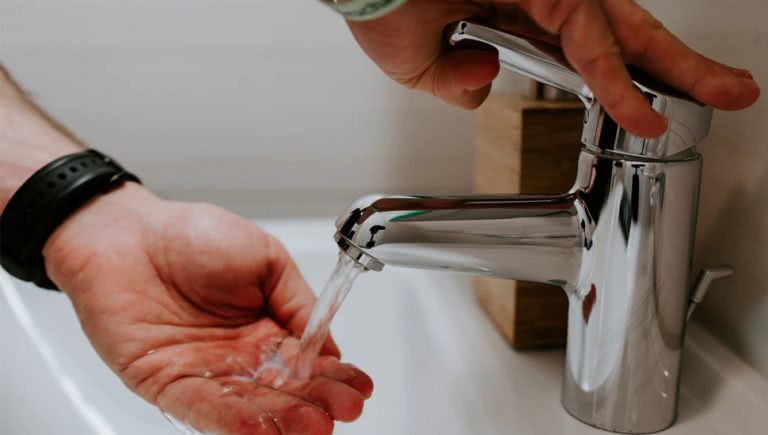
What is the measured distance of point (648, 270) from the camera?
0.37m

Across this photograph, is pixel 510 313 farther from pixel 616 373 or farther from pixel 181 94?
pixel 181 94

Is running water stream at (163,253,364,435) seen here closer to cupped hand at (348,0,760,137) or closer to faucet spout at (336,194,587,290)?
faucet spout at (336,194,587,290)

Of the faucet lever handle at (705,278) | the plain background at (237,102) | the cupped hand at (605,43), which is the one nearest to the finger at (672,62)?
the cupped hand at (605,43)

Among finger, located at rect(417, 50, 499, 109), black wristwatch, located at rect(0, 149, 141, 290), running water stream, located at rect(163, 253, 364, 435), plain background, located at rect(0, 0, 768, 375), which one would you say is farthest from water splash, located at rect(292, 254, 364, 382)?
plain background, located at rect(0, 0, 768, 375)

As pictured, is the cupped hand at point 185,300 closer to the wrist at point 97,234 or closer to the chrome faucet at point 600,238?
the wrist at point 97,234

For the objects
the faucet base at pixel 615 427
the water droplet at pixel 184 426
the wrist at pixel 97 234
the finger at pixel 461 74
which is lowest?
the water droplet at pixel 184 426

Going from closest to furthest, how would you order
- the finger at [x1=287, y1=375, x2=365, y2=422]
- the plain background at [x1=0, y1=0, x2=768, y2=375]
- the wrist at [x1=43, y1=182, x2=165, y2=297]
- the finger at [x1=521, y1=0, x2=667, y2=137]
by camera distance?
the finger at [x1=521, y1=0, x2=667, y2=137], the finger at [x1=287, y1=375, x2=365, y2=422], the wrist at [x1=43, y1=182, x2=165, y2=297], the plain background at [x1=0, y1=0, x2=768, y2=375]

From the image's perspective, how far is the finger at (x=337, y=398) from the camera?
1.30 feet

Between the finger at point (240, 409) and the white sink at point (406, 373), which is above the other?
the finger at point (240, 409)

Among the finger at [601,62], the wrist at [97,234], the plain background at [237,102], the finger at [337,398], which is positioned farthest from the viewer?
the plain background at [237,102]

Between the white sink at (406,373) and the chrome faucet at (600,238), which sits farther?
the white sink at (406,373)

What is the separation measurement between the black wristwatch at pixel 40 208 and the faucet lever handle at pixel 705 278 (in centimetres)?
46

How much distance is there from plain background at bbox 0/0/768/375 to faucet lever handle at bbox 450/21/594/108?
36 centimetres

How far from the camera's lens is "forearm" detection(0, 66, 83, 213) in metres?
0.55
